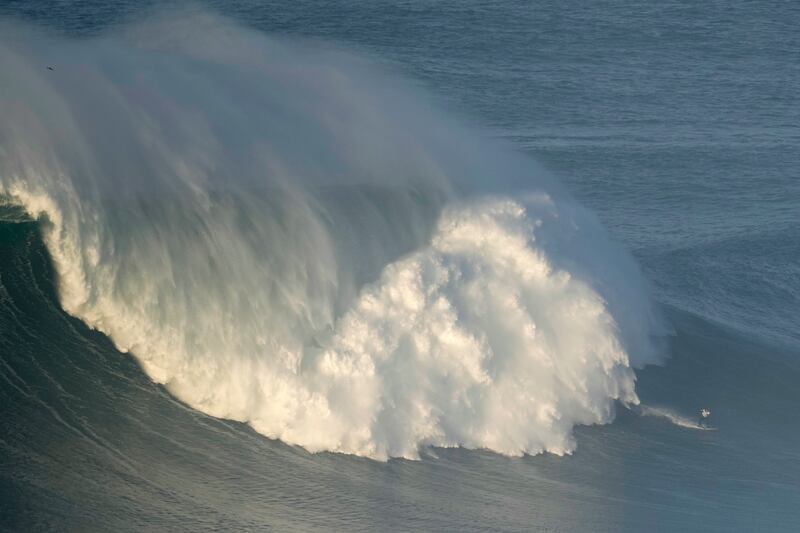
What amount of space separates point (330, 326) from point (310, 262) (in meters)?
1.20

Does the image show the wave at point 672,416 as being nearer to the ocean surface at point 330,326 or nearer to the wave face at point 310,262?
the ocean surface at point 330,326

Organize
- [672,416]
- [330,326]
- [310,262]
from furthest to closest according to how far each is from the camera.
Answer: [672,416] → [310,262] → [330,326]

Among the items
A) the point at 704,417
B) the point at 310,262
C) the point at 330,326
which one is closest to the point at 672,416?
the point at 704,417

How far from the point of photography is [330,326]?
1388cm

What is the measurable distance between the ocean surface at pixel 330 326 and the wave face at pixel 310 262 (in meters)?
0.04

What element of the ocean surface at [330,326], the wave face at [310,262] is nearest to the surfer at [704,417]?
the ocean surface at [330,326]

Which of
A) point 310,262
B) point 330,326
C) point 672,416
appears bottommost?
point 672,416

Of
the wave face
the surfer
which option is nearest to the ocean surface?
the wave face

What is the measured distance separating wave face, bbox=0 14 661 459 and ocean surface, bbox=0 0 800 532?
0.12ft

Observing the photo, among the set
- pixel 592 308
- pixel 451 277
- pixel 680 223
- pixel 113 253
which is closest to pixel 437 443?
pixel 451 277

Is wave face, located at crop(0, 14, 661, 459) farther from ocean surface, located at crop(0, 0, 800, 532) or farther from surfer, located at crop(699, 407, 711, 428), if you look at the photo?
surfer, located at crop(699, 407, 711, 428)

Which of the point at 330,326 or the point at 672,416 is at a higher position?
the point at 330,326

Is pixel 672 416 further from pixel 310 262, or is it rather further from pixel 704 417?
pixel 310 262

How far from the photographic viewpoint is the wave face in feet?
44.6
